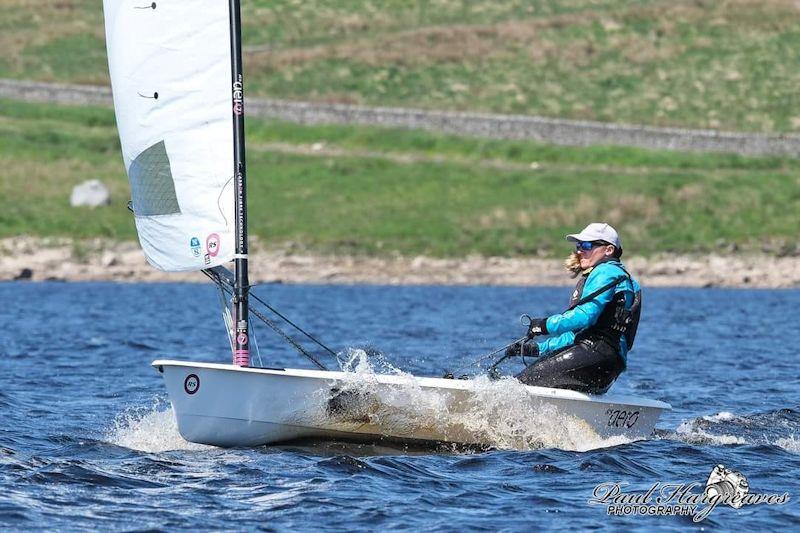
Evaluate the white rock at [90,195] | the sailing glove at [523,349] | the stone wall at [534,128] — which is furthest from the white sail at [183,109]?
the stone wall at [534,128]

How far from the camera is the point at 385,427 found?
624 inches

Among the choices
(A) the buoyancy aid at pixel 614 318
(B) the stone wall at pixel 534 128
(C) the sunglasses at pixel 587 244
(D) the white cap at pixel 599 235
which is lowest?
(B) the stone wall at pixel 534 128

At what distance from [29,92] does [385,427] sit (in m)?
58.5

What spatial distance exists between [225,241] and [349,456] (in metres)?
2.92

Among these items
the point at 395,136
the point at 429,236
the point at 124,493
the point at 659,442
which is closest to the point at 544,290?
the point at 429,236

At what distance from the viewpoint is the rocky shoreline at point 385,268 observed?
50.2 meters

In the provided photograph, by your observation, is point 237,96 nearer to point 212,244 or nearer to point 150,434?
point 212,244

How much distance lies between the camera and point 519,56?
7450 cm

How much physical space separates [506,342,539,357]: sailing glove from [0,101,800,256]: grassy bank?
34.8 meters

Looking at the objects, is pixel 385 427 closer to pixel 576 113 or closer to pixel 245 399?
pixel 245 399

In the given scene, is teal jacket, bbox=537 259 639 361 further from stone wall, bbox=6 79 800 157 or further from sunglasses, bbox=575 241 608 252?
stone wall, bbox=6 79 800 157

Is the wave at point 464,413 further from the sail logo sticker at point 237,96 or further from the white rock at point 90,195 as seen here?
the white rock at point 90,195

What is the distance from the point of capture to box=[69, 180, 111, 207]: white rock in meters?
54.6

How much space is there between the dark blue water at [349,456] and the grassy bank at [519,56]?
36586 mm
